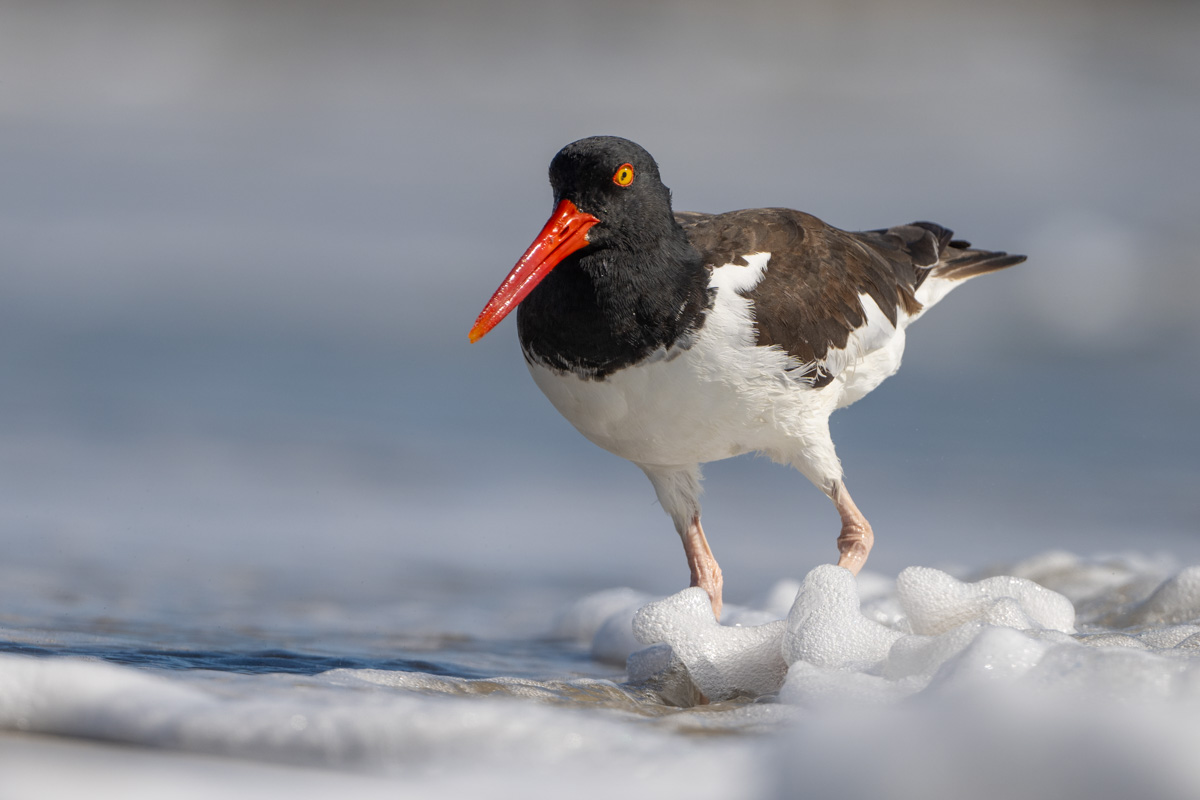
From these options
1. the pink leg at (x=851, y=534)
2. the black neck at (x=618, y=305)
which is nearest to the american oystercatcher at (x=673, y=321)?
the black neck at (x=618, y=305)

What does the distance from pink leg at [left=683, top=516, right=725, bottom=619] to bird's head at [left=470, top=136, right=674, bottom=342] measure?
1.26 metres

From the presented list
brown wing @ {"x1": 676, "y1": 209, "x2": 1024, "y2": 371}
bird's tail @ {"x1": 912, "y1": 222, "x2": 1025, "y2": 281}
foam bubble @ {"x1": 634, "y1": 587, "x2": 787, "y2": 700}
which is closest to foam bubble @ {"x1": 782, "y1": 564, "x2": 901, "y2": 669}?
foam bubble @ {"x1": 634, "y1": 587, "x2": 787, "y2": 700}

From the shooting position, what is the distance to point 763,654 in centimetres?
335

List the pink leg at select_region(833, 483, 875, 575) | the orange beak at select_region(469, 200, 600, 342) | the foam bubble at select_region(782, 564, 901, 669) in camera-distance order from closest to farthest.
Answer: the foam bubble at select_region(782, 564, 901, 669), the orange beak at select_region(469, 200, 600, 342), the pink leg at select_region(833, 483, 875, 575)

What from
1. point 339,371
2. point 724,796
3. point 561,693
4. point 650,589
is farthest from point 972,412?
point 724,796

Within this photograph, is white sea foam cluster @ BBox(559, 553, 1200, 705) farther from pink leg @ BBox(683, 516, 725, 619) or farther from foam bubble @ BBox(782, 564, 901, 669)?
pink leg @ BBox(683, 516, 725, 619)

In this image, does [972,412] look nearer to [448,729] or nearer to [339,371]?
[339,371]

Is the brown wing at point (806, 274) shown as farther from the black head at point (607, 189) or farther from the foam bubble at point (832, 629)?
the foam bubble at point (832, 629)

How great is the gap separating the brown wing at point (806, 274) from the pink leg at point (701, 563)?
820 millimetres

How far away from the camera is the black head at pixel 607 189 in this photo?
3.69 m

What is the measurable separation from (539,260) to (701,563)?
1.51 m

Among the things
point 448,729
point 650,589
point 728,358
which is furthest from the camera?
point 650,589

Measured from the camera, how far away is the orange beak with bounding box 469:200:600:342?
11.9 ft

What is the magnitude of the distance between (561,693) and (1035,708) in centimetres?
131
